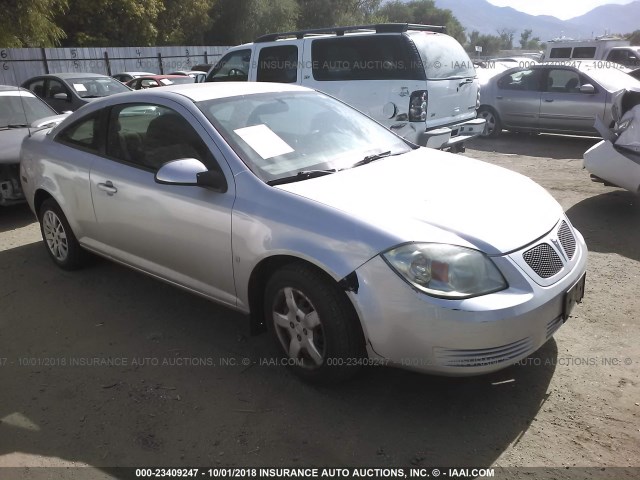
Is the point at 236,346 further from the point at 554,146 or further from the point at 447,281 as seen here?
the point at 554,146

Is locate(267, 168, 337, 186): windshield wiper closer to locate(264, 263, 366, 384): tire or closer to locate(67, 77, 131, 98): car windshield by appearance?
locate(264, 263, 366, 384): tire

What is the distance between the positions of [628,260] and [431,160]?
2250mm

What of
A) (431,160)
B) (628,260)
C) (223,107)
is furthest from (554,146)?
(223,107)

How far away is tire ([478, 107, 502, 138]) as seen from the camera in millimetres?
11078

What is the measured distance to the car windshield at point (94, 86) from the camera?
37.1 ft

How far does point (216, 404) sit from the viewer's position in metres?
2.97

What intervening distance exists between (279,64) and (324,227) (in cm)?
632

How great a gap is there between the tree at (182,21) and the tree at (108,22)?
1.91 m

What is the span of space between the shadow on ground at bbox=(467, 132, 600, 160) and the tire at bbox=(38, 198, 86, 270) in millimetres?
7739

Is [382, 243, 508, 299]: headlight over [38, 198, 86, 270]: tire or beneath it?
over

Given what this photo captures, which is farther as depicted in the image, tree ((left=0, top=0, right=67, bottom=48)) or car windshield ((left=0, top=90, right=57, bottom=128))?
tree ((left=0, top=0, right=67, bottom=48))

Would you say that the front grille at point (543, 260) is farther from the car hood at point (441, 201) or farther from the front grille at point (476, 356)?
the front grille at point (476, 356)

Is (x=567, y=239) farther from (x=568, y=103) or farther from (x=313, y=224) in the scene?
Result: (x=568, y=103)

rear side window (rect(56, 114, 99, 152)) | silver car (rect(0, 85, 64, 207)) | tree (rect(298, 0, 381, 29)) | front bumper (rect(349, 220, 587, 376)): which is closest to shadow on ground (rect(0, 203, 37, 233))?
silver car (rect(0, 85, 64, 207))
